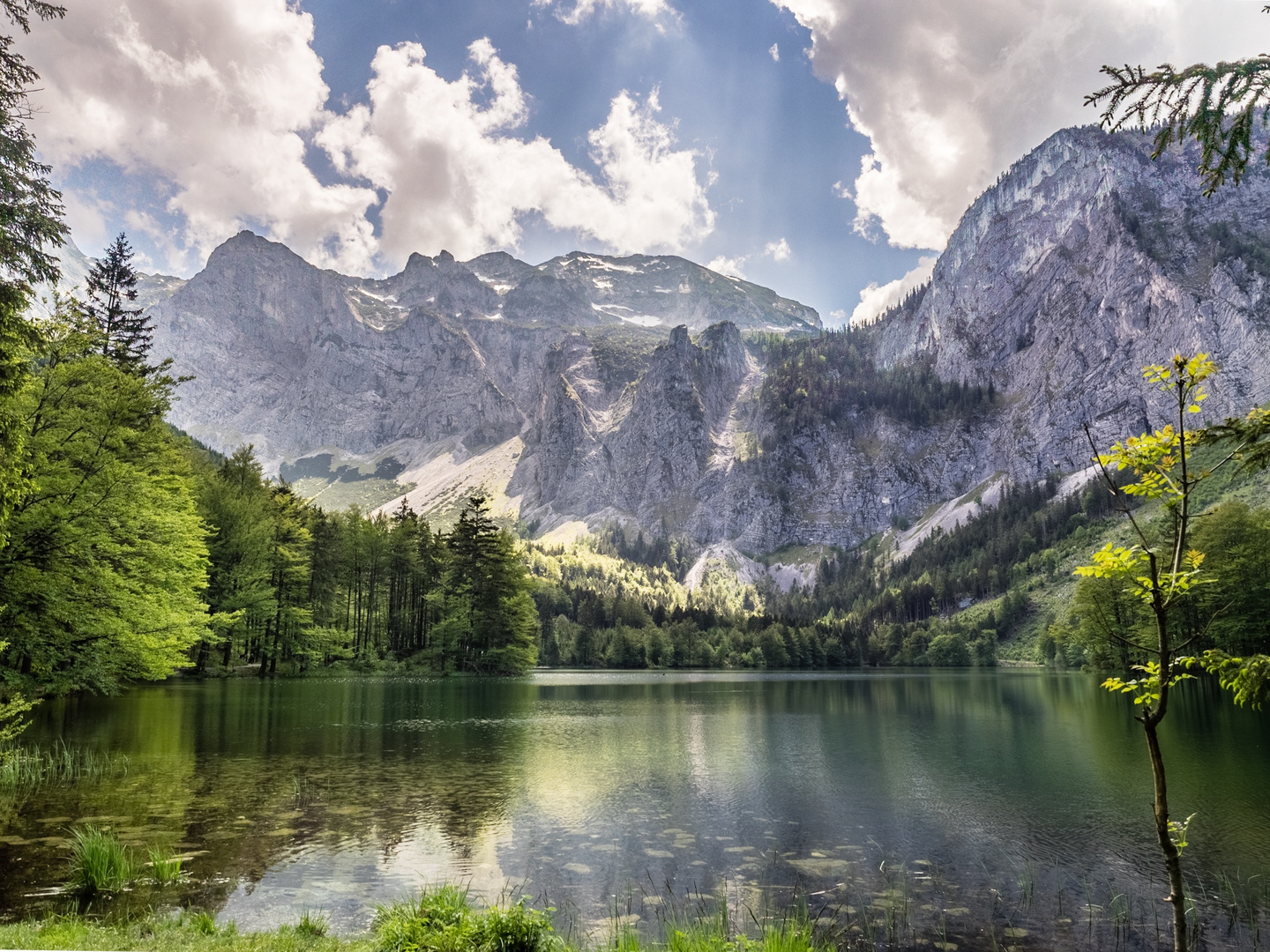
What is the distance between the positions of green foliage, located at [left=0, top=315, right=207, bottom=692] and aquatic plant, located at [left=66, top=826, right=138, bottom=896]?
14292mm

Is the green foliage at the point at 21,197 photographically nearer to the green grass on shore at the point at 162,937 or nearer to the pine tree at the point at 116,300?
the green grass on shore at the point at 162,937

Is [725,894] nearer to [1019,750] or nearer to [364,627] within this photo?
[1019,750]

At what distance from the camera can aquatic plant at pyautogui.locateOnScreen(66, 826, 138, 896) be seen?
536 inches

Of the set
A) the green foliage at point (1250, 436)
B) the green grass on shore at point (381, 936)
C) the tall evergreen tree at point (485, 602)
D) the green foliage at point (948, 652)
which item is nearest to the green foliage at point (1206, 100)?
the green foliage at point (1250, 436)

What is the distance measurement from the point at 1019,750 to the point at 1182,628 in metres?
52.6

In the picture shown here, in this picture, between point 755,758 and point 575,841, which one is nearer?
point 575,841

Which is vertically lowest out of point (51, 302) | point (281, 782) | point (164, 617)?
point (281, 782)

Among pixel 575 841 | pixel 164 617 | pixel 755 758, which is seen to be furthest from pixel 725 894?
pixel 164 617

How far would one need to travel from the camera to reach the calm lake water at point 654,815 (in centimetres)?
1577

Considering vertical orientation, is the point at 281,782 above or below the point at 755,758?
above

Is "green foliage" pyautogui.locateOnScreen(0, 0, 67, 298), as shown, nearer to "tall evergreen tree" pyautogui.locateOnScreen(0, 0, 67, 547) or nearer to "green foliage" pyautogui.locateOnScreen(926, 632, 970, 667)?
"tall evergreen tree" pyautogui.locateOnScreen(0, 0, 67, 547)

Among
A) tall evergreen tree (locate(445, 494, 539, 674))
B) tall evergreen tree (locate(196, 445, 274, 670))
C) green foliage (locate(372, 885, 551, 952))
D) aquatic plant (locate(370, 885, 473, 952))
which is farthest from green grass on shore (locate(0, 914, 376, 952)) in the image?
tall evergreen tree (locate(445, 494, 539, 674))

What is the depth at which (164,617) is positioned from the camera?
1194 inches

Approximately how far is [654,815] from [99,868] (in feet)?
50.5
